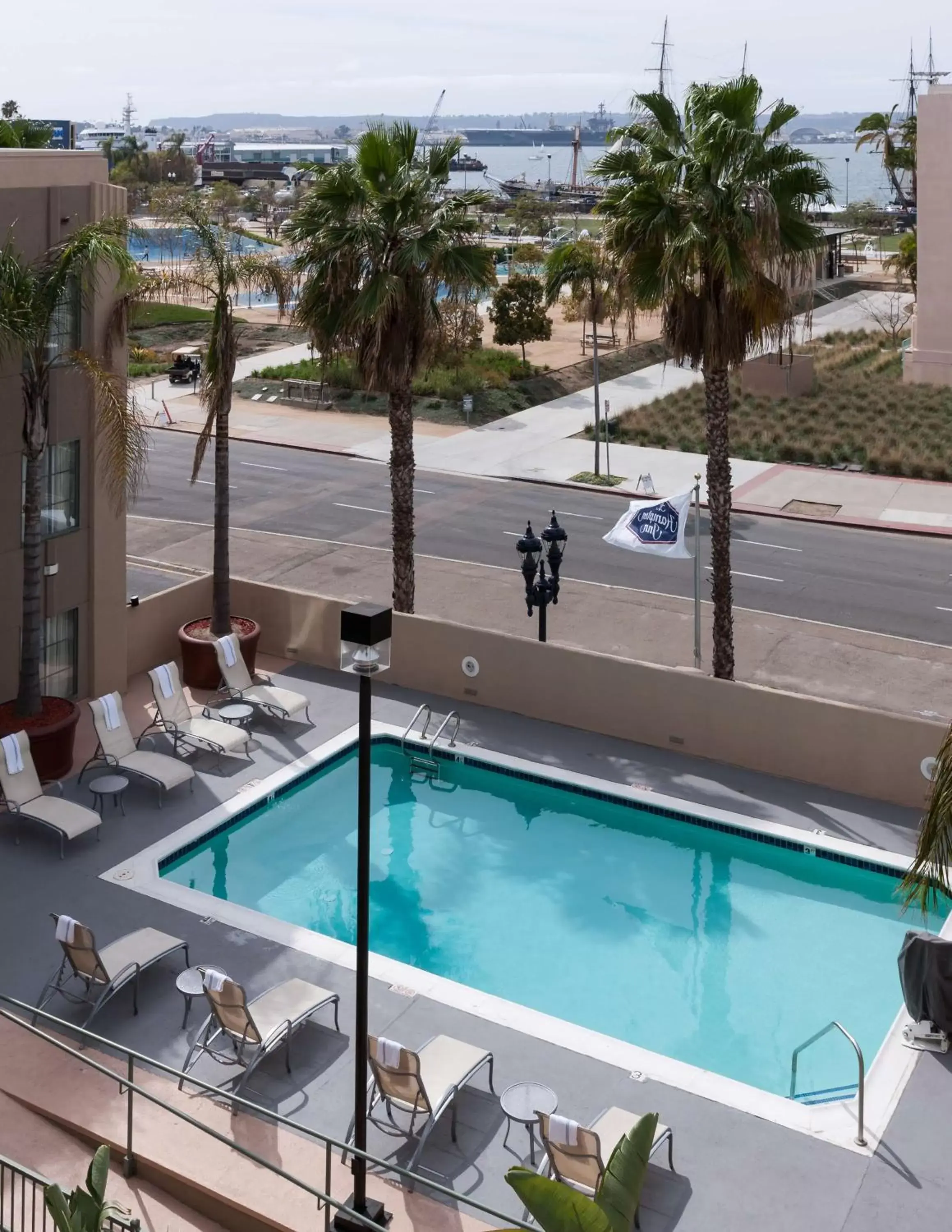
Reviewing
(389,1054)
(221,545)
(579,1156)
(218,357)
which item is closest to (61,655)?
(221,545)

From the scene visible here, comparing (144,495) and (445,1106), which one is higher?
(144,495)

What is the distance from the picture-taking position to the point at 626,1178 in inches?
331

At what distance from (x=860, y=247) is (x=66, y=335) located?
3469 inches

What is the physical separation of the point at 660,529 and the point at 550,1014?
347 inches

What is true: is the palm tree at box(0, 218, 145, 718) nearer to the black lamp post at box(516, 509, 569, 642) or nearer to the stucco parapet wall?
the stucco parapet wall

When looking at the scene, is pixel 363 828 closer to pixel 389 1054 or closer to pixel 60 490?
pixel 389 1054

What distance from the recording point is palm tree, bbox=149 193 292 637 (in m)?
20.5

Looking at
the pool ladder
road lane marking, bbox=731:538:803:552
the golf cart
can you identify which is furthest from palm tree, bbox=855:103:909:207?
the pool ladder

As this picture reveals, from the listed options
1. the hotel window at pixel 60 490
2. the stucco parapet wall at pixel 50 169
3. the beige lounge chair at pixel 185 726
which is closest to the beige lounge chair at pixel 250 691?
the beige lounge chair at pixel 185 726

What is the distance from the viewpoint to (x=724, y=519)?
20.6 metres

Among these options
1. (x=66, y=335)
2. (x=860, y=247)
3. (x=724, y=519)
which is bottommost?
(x=724, y=519)

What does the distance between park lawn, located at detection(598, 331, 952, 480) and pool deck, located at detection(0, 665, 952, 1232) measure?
23.3 m

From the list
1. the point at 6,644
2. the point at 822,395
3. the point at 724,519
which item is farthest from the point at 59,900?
the point at 822,395

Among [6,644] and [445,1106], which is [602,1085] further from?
[6,644]
